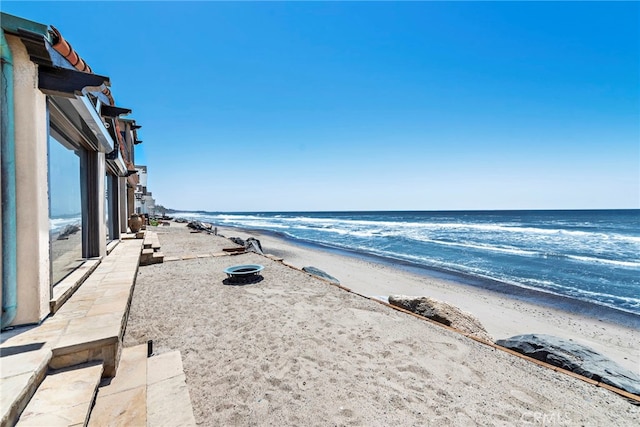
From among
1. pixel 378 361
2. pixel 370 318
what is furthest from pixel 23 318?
pixel 370 318

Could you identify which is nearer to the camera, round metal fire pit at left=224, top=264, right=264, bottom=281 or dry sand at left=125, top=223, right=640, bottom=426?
dry sand at left=125, top=223, right=640, bottom=426

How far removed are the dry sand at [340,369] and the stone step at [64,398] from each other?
3.13 feet

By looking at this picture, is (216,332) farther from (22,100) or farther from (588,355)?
(588,355)

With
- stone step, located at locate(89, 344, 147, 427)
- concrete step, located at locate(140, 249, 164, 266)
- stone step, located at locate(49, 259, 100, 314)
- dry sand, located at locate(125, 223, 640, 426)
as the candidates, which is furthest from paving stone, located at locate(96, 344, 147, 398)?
concrete step, located at locate(140, 249, 164, 266)

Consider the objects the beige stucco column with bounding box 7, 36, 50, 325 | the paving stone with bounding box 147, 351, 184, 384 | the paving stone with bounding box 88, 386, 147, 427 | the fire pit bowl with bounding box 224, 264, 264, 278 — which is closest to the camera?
the paving stone with bounding box 88, 386, 147, 427

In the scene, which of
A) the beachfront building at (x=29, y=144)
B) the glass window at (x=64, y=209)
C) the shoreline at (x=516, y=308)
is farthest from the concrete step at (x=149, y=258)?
the shoreline at (x=516, y=308)

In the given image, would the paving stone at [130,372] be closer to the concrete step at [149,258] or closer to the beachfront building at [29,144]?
the beachfront building at [29,144]

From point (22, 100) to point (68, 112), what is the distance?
157cm

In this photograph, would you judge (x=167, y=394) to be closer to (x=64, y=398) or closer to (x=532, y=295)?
(x=64, y=398)

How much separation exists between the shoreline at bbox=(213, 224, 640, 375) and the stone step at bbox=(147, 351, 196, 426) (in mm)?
6481

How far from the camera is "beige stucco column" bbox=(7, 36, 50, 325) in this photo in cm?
265

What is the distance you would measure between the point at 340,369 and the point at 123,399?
2.22 metres

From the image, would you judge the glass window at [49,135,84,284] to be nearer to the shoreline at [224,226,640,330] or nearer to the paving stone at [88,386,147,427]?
the paving stone at [88,386,147,427]

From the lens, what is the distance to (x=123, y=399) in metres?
2.41
